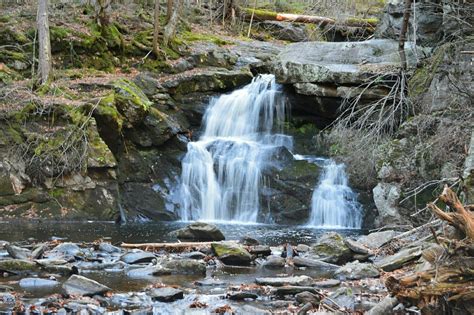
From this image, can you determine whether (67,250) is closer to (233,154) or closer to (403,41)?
(233,154)

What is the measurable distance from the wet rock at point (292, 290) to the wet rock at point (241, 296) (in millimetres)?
351

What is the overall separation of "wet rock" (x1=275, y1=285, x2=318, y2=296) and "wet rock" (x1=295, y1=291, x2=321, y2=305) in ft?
0.84

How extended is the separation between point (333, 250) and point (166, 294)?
3.86 metres

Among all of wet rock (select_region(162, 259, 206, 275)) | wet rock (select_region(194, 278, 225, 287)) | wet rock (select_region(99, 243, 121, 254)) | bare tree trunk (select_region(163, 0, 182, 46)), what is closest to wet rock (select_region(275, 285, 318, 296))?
wet rock (select_region(194, 278, 225, 287))

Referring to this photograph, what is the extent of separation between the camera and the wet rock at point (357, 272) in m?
8.91

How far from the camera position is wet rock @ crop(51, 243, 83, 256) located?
403 inches

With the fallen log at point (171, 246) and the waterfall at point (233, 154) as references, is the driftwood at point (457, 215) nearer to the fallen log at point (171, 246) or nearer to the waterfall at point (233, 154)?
the fallen log at point (171, 246)

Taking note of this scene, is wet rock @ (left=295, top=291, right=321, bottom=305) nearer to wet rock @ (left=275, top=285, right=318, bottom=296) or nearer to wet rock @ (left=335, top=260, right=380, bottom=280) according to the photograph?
wet rock @ (left=275, top=285, right=318, bottom=296)

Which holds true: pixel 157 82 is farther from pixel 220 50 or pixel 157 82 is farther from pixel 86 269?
pixel 86 269

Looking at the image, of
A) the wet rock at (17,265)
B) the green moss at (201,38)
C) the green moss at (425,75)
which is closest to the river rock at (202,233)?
the wet rock at (17,265)

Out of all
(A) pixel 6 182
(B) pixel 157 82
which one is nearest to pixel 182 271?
(A) pixel 6 182

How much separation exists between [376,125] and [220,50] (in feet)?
37.6

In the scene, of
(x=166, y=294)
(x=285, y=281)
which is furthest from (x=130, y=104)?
(x=166, y=294)

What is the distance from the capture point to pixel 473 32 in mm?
12703
